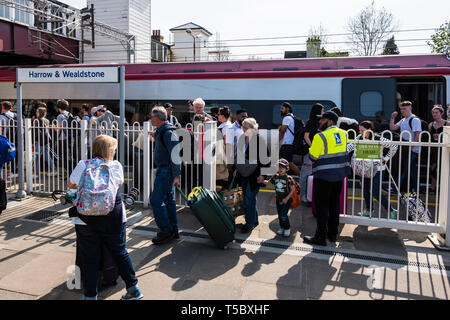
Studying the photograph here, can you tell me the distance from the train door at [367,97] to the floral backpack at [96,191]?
7.53 meters

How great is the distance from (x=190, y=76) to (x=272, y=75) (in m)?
2.40

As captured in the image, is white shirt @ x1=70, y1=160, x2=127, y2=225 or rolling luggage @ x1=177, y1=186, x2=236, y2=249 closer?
white shirt @ x1=70, y1=160, x2=127, y2=225

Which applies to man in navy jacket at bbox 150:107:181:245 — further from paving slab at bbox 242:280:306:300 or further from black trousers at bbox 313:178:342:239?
black trousers at bbox 313:178:342:239

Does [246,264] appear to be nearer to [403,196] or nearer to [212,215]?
[212,215]

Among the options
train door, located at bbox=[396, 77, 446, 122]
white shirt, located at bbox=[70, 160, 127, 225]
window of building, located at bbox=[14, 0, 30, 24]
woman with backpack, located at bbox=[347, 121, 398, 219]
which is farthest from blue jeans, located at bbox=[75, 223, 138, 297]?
window of building, located at bbox=[14, 0, 30, 24]

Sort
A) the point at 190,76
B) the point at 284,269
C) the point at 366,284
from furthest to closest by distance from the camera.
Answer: the point at 190,76
the point at 284,269
the point at 366,284

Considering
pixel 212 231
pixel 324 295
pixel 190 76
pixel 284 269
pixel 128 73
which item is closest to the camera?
A: pixel 324 295

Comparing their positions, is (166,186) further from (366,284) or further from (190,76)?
(190,76)

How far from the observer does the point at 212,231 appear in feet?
14.9

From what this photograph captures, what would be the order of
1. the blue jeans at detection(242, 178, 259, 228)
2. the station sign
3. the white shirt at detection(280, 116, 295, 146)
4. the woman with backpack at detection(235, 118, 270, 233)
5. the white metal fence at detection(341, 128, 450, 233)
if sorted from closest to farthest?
the white metal fence at detection(341, 128, 450, 233), the woman with backpack at detection(235, 118, 270, 233), the blue jeans at detection(242, 178, 259, 228), the station sign, the white shirt at detection(280, 116, 295, 146)

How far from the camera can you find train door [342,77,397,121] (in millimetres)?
9000

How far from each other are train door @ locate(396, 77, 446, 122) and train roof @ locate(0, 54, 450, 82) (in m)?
0.22

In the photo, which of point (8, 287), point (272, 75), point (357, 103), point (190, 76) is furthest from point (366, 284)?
point (190, 76)

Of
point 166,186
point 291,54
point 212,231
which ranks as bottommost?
point 212,231
